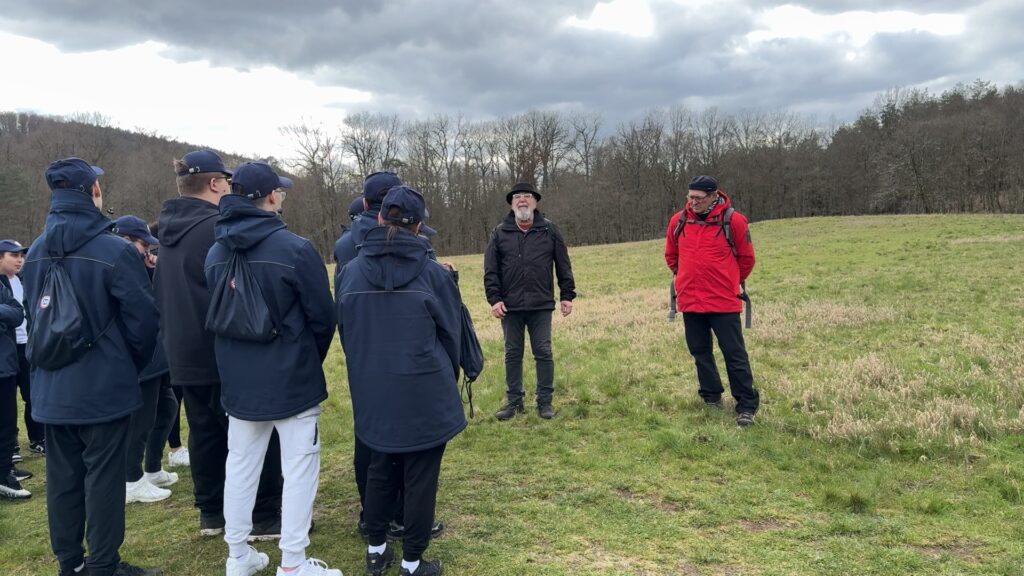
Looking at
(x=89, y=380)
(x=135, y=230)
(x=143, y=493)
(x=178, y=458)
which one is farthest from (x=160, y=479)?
(x=89, y=380)

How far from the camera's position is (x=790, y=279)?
18109mm

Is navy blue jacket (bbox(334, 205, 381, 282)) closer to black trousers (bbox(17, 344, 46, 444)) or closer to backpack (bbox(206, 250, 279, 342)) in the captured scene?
backpack (bbox(206, 250, 279, 342))

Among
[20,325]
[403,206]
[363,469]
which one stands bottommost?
[363,469]

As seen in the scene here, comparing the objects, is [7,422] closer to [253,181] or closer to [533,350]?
[253,181]

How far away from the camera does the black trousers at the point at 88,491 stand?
3539mm

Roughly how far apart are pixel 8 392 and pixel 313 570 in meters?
4.43

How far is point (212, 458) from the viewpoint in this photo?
13.7ft

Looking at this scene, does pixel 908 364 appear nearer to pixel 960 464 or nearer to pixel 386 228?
pixel 960 464

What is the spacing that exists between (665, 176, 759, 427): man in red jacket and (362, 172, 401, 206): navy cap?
10.3 ft

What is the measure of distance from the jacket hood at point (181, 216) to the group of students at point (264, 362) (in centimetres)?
28

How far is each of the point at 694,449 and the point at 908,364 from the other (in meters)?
4.01

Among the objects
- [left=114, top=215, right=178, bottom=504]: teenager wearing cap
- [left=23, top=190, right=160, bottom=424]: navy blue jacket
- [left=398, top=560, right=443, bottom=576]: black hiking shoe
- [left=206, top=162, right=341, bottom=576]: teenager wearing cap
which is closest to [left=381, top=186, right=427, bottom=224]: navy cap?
[left=206, top=162, right=341, bottom=576]: teenager wearing cap

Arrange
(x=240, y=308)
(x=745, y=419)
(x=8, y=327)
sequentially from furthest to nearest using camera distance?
(x=745, y=419) < (x=8, y=327) < (x=240, y=308)

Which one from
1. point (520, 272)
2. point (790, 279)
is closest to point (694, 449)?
point (520, 272)
